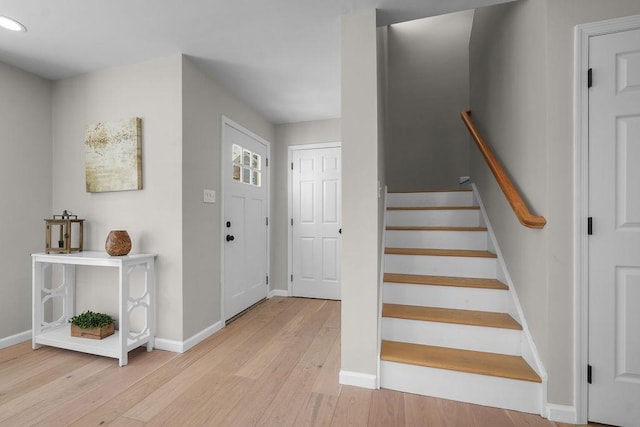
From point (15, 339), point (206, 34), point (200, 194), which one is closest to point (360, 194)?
point (200, 194)

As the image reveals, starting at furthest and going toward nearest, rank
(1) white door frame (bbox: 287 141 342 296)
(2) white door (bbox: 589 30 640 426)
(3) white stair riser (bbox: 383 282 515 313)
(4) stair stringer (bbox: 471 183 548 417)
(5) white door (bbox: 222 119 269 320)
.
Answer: (1) white door frame (bbox: 287 141 342 296)
(5) white door (bbox: 222 119 269 320)
(3) white stair riser (bbox: 383 282 515 313)
(4) stair stringer (bbox: 471 183 548 417)
(2) white door (bbox: 589 30 640 426)

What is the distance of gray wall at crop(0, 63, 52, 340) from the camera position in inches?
92.4

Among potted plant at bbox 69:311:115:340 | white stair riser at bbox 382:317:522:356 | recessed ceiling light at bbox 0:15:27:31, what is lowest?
potted plant at bbox 69:311:115:340

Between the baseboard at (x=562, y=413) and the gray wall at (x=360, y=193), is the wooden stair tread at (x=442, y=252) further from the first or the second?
the baseboard at (x=562, y=413)

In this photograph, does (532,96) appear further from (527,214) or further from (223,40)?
(223,40)

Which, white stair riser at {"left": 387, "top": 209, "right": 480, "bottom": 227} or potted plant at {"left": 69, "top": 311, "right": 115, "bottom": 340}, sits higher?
white stair riser at {"left": 387, "top": 209, "right": 480, "bottom": 227}

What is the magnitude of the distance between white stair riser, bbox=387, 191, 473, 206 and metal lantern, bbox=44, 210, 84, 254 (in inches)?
117

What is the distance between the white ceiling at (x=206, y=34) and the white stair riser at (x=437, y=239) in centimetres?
161

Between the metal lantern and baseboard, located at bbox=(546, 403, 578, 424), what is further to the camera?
the metal lantern

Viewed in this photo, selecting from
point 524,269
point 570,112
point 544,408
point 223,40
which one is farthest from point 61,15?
point 544,408

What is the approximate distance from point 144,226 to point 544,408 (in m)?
2.94

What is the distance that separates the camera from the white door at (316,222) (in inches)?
146

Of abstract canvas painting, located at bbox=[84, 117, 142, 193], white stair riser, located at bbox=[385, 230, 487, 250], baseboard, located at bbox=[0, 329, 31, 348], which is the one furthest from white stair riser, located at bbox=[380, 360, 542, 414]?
baseboard, located at bbox=[0, 329, 31, 348]

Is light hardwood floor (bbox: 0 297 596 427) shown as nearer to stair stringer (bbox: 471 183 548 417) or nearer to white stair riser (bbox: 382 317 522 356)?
stair stringer (bbox: 471 183 548 417)
